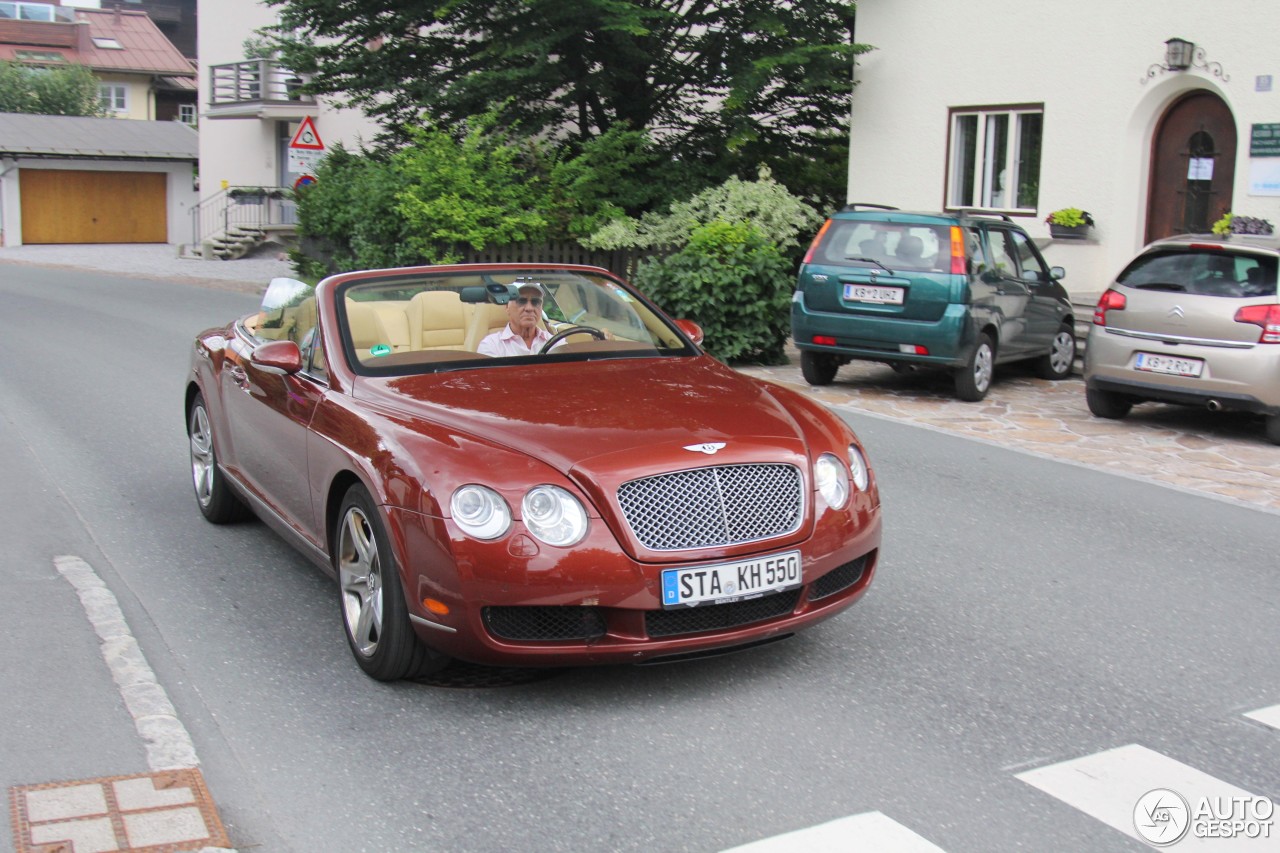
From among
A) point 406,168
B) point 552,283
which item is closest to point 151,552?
point 552,283

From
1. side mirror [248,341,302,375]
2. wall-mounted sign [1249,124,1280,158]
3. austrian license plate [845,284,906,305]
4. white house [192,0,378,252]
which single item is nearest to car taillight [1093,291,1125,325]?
austrian license plate [845,284,906,305]

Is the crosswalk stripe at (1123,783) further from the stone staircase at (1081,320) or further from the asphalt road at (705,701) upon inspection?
the stone staircase at (1081,320)

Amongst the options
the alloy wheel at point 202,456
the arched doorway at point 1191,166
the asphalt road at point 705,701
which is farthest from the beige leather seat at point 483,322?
the arched doorway at point 1191,166

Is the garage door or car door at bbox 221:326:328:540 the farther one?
the garage door

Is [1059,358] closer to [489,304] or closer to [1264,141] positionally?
[1264,141]

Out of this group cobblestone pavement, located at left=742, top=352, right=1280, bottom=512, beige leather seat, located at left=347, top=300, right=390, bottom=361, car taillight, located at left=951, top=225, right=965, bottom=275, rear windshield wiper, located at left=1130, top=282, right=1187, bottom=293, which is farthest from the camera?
car taillight, located at left=951, top=225, right=965, bottom=275

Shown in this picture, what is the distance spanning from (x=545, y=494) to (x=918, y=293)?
8.18 metres

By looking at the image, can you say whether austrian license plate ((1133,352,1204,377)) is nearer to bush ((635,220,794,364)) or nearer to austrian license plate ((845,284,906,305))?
austrian license plate ((845,284,906,305))

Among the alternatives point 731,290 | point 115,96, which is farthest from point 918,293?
point 115,96

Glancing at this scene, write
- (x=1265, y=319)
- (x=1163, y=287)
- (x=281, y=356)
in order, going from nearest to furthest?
1. (x=281, y=356)
2. (x=1265, y=319)
3. (x=1163, y=287)

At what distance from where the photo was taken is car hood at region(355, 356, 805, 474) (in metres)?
4.69

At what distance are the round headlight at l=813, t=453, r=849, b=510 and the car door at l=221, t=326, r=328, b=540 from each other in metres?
2.05

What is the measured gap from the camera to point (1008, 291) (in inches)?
503

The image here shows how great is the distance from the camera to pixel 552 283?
253 inches
